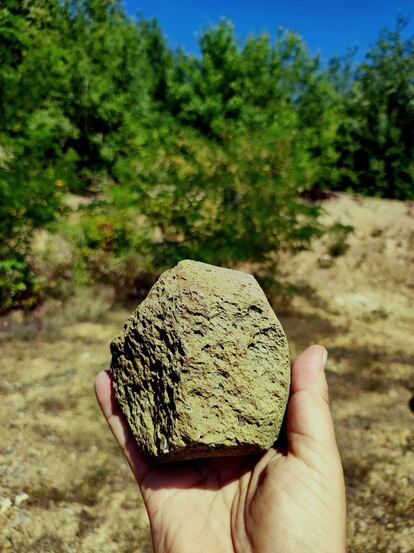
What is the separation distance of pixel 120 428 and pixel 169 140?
525 cm

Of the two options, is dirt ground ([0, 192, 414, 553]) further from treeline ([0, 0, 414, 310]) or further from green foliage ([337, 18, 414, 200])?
green foliage ([337, 18, 414, 200])

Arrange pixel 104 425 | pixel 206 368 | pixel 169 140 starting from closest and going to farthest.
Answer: pixel 206 368 → pixel 104 425 → pixel 169 140

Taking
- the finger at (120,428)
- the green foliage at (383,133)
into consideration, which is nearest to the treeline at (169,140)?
the green foliage at (383,133)

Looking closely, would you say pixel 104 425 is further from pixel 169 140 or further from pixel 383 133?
pixel 383 133

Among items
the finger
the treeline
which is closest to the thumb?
the finger

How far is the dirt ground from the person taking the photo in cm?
344

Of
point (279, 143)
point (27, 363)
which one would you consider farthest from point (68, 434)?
point (279, 143)

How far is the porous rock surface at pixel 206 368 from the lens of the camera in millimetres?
2062

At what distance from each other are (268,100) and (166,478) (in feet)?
38.6

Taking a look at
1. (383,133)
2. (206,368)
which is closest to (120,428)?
(206,368)

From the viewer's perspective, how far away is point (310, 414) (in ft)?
6.84

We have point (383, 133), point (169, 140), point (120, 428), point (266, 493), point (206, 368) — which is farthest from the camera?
point (383, 133)

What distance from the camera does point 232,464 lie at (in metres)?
2.34

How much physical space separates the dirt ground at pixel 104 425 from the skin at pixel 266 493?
1.43 m
